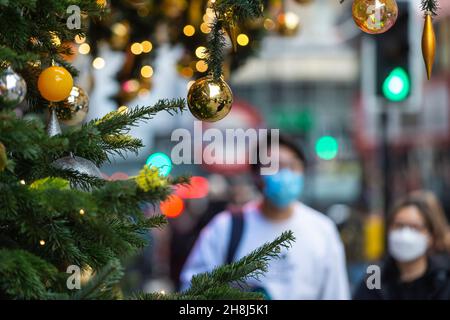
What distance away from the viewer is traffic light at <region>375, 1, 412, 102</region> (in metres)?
7.38

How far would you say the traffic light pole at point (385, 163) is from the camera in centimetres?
829

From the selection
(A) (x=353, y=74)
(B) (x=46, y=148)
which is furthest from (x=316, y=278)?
(A) (x=353, y=74)

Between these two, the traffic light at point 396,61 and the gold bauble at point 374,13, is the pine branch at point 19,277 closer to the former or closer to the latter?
the gold bauble at point 374,13

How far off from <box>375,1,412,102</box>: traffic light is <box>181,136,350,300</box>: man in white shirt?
3111 millimetres

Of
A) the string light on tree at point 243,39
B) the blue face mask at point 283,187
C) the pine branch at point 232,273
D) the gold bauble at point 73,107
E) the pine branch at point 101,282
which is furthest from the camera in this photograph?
the blue face mask at point 283,187

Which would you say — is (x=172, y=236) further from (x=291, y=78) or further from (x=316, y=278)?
(x=291, y=78)

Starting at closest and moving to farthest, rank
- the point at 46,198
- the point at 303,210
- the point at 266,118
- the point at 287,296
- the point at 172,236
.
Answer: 1. the point at 46,198
2. the point at 287,296
3. the point at 303,210
4. the point at 172,236
5. the point at 266,118

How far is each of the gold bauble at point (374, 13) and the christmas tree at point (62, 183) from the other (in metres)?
0.27

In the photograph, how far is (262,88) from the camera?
116 ft

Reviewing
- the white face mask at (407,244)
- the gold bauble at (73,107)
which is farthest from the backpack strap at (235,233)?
the gold bauble at (73,107)

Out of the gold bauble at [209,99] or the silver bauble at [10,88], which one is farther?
the gold bauble at [209,99]
